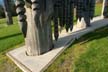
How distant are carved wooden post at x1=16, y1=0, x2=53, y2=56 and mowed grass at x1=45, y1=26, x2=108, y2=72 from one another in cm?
77

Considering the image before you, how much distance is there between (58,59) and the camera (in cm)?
504

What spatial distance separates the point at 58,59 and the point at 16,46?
2.32m

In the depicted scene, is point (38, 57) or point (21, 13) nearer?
point (21, 13)

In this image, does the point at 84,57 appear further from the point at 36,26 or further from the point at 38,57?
the point at 36,26

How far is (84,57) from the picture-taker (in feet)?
16.2

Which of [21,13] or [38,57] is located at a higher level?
[21,13]

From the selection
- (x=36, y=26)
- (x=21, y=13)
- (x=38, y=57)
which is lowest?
(x=38, y=57)

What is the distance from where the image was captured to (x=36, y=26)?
16.3 feet

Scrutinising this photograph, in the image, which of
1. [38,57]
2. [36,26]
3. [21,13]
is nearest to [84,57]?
[38,57]

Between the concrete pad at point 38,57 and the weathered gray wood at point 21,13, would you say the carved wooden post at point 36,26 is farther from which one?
the concrete pad at point 38,57

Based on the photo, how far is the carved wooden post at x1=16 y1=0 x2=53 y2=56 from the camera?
4727 millimetres

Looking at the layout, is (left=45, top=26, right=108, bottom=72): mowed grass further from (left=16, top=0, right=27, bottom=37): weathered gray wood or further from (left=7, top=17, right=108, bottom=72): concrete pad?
(left=16, top=0, right=27, bottom=37): weathered gray wood

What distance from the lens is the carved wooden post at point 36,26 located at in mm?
4727

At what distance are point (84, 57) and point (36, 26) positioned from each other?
185cm
